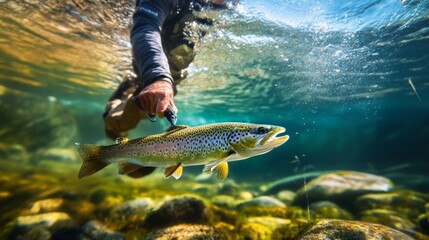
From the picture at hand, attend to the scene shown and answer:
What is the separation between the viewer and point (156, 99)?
2391mm

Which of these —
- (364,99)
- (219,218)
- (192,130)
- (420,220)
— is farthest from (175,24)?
(364,99)

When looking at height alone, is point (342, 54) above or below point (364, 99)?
above

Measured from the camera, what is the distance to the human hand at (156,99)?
2.38m

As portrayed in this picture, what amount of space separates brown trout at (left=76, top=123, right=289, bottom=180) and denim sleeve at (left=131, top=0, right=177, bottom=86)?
73cm

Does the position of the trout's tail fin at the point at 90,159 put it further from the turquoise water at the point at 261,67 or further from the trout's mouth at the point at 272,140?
the turquoise water at the point at 261,67

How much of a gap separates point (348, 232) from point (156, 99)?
11.9 feet

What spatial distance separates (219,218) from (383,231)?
3543 millimetres

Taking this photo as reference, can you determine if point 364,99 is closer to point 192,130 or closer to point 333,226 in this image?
point 333,226

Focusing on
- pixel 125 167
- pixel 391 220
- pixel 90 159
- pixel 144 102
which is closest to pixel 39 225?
pixel 90 159

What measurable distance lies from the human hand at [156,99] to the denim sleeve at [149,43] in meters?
0.23

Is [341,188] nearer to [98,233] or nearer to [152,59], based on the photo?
[98,233]

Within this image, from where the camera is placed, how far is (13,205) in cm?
716

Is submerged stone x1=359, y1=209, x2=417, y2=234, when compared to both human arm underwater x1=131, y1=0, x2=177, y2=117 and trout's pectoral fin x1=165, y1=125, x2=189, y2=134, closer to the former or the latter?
trout's pectoral fin x1=165, y1=125, x2=189, y2=134

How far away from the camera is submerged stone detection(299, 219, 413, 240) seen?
3609mm
